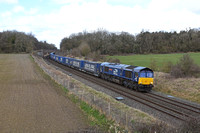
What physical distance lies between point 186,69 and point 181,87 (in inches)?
228

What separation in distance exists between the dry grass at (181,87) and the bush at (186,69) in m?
1.22

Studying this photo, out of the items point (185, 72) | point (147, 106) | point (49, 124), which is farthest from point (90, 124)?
point (185, 72)

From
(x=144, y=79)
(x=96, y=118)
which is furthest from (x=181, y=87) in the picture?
(x=96, y=118)

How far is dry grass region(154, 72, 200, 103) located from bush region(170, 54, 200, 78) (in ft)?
3.99

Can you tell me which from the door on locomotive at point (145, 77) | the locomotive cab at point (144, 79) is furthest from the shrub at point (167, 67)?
the locomotive cab at point (144, 79)

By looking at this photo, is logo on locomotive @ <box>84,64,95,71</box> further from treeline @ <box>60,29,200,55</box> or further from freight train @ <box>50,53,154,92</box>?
treeline @ <box>60,29,200,55</box>

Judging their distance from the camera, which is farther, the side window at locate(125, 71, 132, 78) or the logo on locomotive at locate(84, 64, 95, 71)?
the logo on locomotive at locate(84, 64, 95, 71)

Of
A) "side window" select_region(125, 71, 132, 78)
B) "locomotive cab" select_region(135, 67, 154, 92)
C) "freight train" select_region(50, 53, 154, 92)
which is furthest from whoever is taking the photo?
"side window" select_region(125, 71, 132, 78)

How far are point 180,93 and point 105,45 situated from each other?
74.1 m

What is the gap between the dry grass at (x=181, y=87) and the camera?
22859 mm

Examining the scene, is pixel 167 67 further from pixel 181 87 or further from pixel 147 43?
pixel 147 43

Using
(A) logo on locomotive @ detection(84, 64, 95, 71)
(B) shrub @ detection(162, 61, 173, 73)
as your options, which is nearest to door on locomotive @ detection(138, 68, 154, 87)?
(B) shrub @ detection(162, 61, 173, 73)

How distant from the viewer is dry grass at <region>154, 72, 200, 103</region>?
2286cm

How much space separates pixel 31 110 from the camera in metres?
14.8
